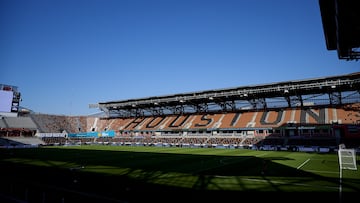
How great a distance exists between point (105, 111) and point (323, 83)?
6702 cm

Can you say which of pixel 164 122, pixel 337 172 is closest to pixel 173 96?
pixel 164 122

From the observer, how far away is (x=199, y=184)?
14.8 meters

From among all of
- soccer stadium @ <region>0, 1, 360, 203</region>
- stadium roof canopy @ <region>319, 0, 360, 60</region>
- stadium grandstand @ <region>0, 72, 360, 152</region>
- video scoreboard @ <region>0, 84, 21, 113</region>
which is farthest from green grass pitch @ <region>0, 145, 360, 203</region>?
video scoreboard @ <region>0, 84, 21, 113</region>

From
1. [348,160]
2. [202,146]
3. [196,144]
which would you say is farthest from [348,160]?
[196,144]

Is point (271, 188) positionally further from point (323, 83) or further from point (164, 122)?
point (164, 122)

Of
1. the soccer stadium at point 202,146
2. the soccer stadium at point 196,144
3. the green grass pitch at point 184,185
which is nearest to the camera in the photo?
the green grass pitch at point 184,185

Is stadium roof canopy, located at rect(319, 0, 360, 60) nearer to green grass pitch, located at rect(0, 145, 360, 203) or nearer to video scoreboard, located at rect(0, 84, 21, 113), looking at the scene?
green grass pitch, located at rect(0, 145, 360, 203)

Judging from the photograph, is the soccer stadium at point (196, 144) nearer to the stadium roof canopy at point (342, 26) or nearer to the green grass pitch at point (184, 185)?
the green grass pitch at point (184, 185)

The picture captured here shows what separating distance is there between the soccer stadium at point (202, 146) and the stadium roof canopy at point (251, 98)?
231 millimetres

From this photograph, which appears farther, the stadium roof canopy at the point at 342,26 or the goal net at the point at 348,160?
the goal net at the point at 348,160

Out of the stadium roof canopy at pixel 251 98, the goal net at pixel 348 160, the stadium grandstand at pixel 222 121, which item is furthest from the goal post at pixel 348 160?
the stadium roof canopy at pixel 251 98

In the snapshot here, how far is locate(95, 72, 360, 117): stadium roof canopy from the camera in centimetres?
4569

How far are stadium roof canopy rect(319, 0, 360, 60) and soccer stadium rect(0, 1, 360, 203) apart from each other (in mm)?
107

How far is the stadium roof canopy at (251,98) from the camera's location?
4569cm
